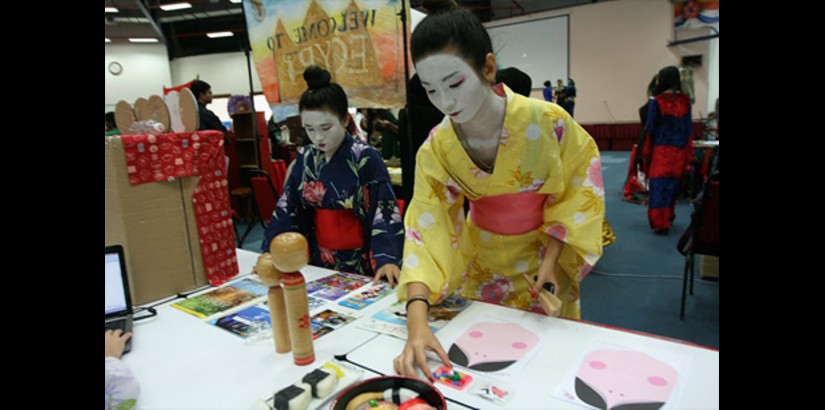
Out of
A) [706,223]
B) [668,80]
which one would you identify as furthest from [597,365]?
[668,80]

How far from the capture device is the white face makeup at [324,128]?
1.56 meters

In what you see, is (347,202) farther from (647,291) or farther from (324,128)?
(647,291)

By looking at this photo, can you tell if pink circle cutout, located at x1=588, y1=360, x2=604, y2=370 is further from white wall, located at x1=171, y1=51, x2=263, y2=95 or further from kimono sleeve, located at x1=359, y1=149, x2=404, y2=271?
white wall, located at x1=171, y1=51, x2=263, y2=95

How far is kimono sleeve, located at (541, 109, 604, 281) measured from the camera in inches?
45.9

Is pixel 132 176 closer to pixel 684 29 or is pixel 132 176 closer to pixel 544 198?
pixel 544 198

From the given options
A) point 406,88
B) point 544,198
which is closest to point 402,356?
point 544,198

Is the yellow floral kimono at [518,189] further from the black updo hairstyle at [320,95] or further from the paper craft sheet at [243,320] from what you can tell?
the black updo hairstyle at [320,95]

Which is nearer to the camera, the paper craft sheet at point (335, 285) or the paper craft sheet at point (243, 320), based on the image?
the paper craft sheet at point (243, 320)

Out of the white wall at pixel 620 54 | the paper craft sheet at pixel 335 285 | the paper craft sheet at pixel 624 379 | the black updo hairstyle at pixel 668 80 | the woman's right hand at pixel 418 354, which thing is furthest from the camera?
the white wall at pixel 620 54

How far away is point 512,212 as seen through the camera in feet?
4.17

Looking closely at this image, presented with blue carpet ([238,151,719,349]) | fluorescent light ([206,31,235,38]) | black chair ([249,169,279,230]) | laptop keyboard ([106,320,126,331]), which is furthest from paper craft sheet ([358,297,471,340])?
fluorescent light ([206,31,235,38])

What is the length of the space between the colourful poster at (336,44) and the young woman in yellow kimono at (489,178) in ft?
3.31

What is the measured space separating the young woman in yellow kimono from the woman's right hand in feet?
0.27

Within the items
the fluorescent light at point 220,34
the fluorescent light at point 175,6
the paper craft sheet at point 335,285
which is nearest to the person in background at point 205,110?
the paper craft sheet at point 335,285
